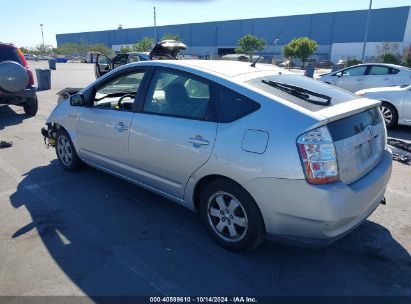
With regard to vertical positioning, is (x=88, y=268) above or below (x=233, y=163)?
below

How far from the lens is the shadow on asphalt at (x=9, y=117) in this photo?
335 inches

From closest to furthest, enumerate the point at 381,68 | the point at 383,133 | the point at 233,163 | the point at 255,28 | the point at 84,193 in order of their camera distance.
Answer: the point at 233,163 < the point at 383,133 < the point at 84,193 < the point at 381,68 < the point at 255,28

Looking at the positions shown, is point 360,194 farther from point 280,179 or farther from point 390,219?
point 390,219

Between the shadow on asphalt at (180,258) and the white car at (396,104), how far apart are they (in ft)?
16.5

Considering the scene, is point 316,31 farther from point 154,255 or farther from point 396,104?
Result: point 154,255

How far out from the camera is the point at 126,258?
3.09 meters

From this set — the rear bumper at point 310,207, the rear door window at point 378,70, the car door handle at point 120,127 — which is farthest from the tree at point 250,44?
the rear bumper at point 310,207

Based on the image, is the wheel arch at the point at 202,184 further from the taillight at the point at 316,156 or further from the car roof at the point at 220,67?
the car roof at the point at 220,67

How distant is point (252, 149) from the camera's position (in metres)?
2.78

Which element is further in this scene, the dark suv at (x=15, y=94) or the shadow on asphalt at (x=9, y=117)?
the shadow on asphalt at (x=9, y=117)

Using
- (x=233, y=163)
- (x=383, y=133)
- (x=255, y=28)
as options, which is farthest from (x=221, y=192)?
(x=255, y=28)

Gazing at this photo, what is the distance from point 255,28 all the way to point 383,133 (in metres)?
79.6

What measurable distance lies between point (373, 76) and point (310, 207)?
11.0m

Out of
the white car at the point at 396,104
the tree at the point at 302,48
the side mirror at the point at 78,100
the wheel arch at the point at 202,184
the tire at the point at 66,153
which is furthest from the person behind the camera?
the tree at the point at 302,48
